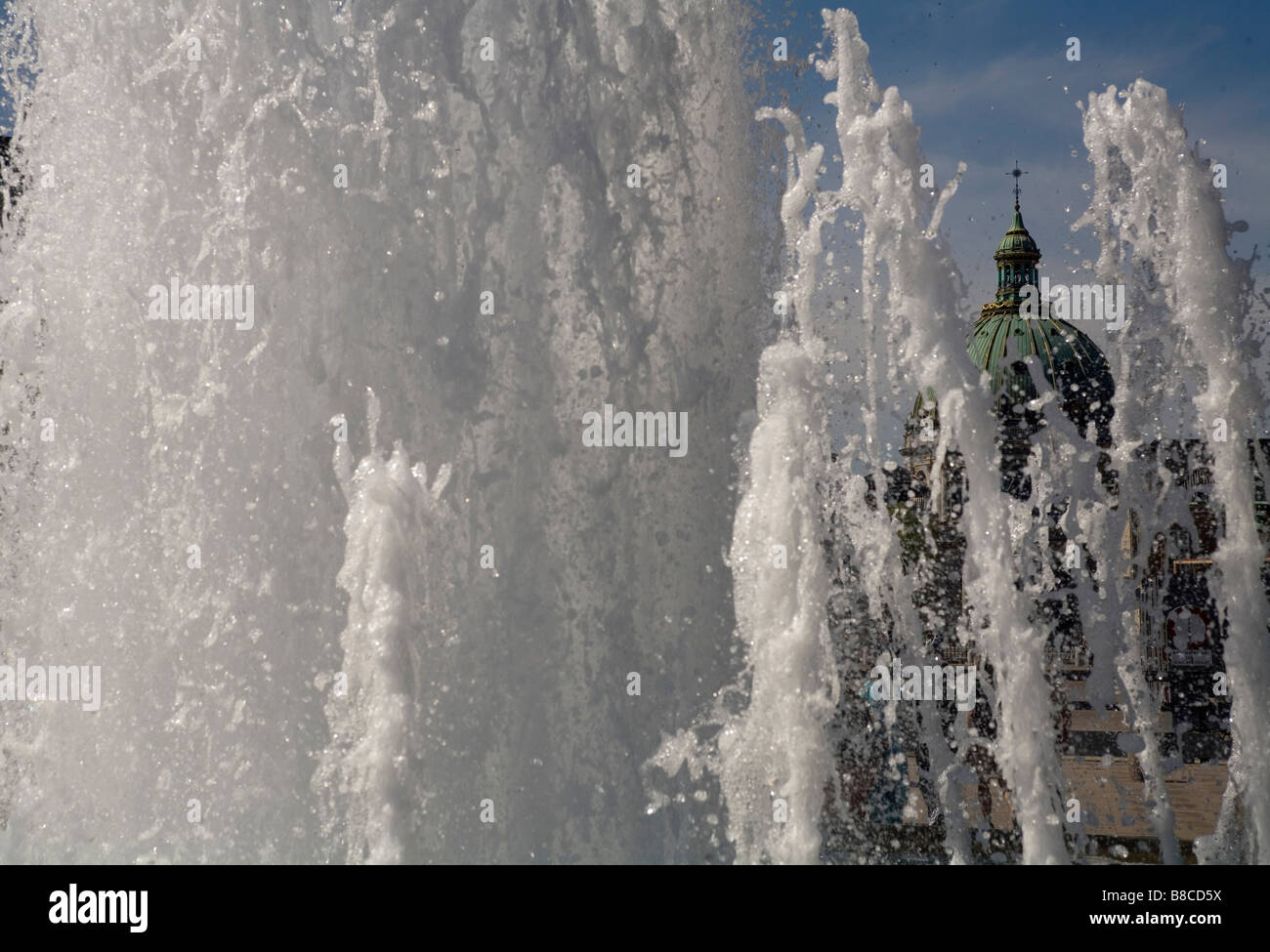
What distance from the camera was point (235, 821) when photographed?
288 inches

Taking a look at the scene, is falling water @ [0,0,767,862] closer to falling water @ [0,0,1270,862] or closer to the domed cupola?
falling water @ [0,0,1270,862]

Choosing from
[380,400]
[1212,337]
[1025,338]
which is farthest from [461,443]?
[1025,338]

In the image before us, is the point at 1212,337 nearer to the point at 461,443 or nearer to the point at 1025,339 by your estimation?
the point at 461,443

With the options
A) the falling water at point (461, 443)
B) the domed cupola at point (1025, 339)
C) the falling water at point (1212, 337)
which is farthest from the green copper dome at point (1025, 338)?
the falling water at point (461, 443)

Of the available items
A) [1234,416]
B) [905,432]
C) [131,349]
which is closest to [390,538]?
[131,349]

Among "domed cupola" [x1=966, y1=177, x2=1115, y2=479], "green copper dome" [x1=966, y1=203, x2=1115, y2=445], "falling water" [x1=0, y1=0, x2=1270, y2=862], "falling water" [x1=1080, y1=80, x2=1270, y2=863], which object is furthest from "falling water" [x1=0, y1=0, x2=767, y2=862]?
"green copper dome" [x1=966, y1=203, x2=1115, y2=445]

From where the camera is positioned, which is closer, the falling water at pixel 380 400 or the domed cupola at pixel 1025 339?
the falling water at pixel 380 400

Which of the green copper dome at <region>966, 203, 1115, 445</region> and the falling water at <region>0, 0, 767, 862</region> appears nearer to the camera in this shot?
the falling water at <region>0, 0, 767, 862</region>

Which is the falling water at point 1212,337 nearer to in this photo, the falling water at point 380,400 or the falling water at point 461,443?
the falling water at point 461,443

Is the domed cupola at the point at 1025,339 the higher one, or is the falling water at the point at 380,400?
the domed cupola at the point at 1025,339

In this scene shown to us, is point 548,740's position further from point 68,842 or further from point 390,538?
point 68,842

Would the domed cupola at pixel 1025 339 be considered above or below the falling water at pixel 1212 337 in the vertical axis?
above

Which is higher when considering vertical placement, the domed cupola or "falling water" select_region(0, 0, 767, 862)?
the domed cupola

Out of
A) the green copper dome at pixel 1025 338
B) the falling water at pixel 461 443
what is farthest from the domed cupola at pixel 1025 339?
the falling water at pixel 461 443
